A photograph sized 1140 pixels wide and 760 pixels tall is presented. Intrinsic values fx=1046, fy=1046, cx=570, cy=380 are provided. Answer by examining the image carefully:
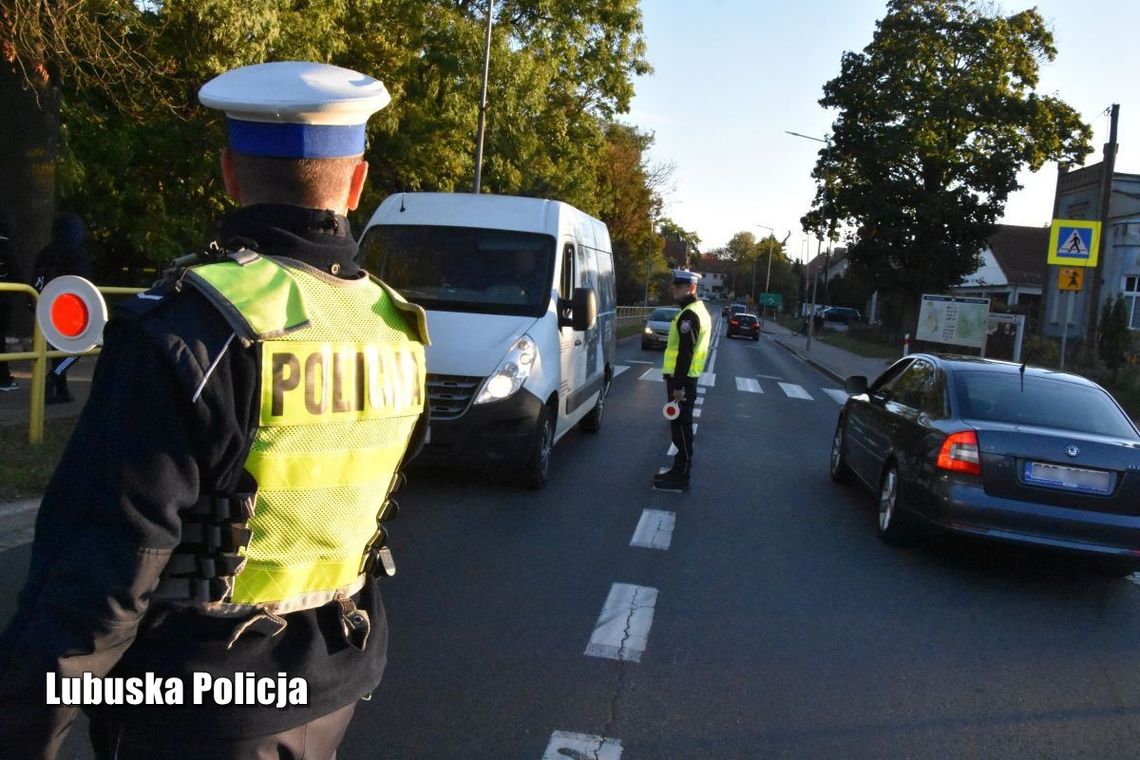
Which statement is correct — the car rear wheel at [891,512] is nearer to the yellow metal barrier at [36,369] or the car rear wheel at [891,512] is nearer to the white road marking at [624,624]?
the white road marking at [624,624]

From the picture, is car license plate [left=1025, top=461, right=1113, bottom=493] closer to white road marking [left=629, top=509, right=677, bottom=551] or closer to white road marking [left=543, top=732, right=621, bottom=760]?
white road marking [left=629, top=509, right=677, bottom=551]

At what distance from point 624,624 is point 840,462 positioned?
17.7 ft

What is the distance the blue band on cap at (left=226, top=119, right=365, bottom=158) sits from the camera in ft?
5.78

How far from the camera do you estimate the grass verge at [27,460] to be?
22.3ft

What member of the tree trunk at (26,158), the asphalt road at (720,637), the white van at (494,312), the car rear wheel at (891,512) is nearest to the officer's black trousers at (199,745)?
the asphalt road at (720,637)

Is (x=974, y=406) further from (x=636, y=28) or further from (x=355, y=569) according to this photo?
(x=636, y=28)

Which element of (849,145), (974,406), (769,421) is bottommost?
(769,421)

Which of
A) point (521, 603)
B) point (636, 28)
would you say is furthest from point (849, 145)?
point (521, 603)

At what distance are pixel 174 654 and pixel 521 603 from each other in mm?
3995

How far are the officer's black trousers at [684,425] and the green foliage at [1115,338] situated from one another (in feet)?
58.5

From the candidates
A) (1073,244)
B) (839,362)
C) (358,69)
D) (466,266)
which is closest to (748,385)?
(1073,244)

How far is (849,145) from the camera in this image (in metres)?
47.2

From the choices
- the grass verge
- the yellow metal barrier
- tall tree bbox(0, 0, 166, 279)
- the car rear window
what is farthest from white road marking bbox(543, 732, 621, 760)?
tall tree bbox(0, 0, 166, 279)

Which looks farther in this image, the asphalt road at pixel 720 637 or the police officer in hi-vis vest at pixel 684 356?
the police officer in hi-vis vest at pixel 684 356
